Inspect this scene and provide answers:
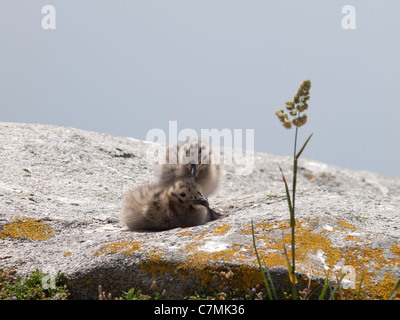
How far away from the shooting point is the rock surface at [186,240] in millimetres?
3807

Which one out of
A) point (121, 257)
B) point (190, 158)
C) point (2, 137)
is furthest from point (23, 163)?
point (121, 257)

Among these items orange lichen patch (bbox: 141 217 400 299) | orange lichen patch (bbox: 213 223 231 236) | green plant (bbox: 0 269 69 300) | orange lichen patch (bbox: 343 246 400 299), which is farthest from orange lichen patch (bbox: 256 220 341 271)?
green plant (bbox: 0 269 69 300)

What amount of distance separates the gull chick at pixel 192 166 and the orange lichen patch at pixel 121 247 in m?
2.88

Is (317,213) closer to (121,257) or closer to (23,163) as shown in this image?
(121,257)

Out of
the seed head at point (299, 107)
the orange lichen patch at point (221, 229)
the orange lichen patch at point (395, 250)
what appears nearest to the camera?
the seed head at point (299, 107)

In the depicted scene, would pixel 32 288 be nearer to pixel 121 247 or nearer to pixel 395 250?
pixel 121 247

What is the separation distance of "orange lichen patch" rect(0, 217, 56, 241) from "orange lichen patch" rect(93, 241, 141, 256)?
142 cm

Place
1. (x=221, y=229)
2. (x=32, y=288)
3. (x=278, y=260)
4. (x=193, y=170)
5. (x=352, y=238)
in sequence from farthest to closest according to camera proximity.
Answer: (x=193, y=170) → (x=221, y=229) → (x=352, y=238) → (x=32, y=288) → (x=278, y=260)

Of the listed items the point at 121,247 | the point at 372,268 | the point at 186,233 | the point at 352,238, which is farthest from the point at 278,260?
the point at 121,247

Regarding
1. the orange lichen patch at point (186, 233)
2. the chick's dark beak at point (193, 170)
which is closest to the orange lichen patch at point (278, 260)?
the orange lichen patch at point (186, 233)

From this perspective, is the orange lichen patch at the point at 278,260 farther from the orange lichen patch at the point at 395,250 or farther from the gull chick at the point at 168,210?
the gull chick at the point at 168,210

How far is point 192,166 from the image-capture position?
728 cm

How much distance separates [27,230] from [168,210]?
1758 mm
